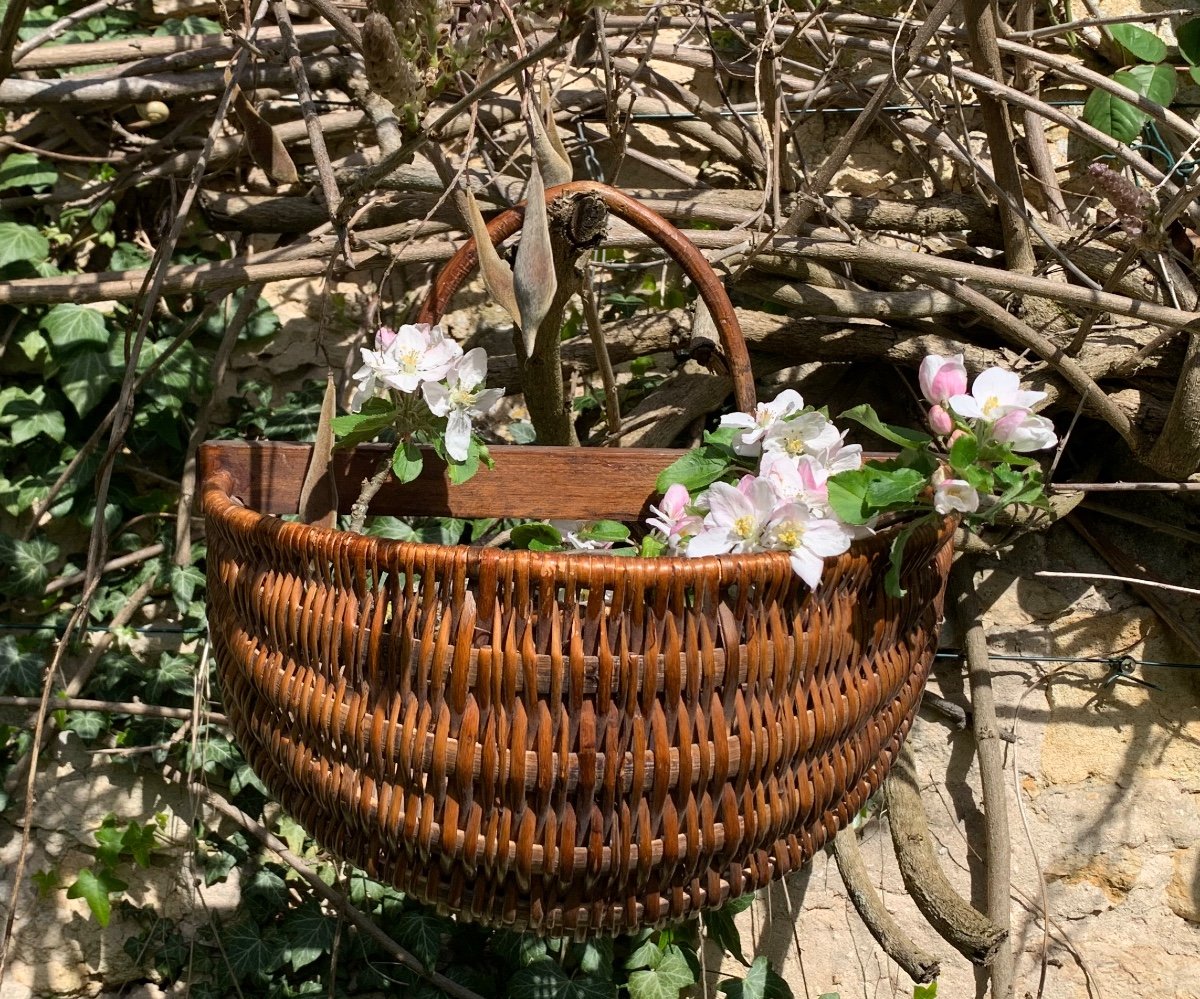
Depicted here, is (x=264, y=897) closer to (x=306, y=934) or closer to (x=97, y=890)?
(x=306, y=934)

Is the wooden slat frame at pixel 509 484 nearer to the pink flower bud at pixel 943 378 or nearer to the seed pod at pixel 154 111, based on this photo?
the pink flower bud at pixel 943 378

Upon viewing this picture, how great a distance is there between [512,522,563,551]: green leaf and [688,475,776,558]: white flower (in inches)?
9.0

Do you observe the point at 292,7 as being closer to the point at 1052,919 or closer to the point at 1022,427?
the point at 1022,427

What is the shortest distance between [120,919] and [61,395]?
2.74 ft

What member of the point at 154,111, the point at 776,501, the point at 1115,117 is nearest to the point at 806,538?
the point at 776,501

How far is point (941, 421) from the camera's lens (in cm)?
88

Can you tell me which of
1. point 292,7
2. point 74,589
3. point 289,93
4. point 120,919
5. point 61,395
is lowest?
point 120,919

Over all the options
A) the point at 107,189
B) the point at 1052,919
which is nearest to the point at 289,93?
the point at 107,189

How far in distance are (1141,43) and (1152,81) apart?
6cm

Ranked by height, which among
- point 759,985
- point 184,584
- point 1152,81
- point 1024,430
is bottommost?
point 759,985

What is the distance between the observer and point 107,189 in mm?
1738

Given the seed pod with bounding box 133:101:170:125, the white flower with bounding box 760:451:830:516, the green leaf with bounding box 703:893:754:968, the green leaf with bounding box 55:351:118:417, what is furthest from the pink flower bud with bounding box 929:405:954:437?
the seed pod with bounding box 133:101:170:125

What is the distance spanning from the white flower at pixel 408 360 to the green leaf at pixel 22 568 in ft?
3.14

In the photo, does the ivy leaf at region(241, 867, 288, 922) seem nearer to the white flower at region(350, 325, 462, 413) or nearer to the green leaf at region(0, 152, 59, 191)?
the white flower at region(350, 325, 462, 413)
